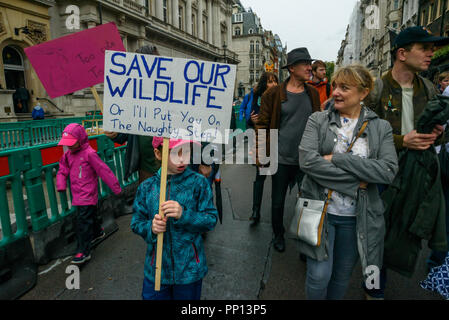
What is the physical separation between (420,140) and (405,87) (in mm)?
542

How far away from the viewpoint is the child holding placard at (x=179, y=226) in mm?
1817

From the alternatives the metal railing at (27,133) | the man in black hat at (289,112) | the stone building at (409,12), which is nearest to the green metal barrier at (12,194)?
the man in black hat at (289,112)

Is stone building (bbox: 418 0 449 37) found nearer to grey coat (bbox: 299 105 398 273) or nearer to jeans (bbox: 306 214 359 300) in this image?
grey coat (bbox: 299 105 398 273)

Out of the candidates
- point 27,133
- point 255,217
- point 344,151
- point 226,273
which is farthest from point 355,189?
point 27,133

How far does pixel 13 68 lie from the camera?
16.3m

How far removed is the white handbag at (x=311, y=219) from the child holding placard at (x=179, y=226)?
0.58m

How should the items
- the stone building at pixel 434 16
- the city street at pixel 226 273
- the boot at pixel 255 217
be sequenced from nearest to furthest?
the city street at pixel 226 273 < the boot at pixel 255 217 < the stone building at pixel 434 16

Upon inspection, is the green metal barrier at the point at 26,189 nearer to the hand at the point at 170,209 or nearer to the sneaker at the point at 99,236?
the sneaker at the point at 99,236

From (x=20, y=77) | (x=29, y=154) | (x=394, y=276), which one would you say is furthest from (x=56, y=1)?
(x=394, y=276)

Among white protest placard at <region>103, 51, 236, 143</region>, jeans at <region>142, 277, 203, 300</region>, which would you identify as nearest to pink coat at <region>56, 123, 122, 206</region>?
white protest placard at <region>103, 51, 236, 143</region>

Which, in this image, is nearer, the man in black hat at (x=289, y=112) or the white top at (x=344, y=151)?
the white top at (x=344, y=151)

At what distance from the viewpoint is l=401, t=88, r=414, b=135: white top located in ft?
7.54

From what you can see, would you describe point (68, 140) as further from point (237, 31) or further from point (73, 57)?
point (237, 31)
